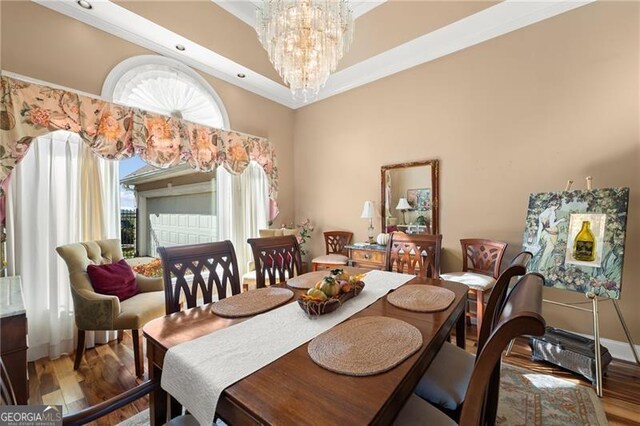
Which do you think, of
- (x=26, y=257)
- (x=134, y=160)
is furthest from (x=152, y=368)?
(x=134, y=160)

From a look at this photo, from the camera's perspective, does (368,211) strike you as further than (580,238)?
Yes

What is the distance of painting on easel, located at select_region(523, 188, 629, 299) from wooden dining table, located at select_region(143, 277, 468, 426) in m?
1.73

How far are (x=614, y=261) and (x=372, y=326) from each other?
2062mm

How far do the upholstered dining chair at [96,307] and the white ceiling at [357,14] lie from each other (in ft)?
6.77

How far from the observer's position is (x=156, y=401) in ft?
3.41

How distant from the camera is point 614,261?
1.91 meters

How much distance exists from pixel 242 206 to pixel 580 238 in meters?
3.59

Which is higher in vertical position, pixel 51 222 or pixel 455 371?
pixel 51 222

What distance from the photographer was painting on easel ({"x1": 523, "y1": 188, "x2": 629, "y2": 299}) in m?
1.92

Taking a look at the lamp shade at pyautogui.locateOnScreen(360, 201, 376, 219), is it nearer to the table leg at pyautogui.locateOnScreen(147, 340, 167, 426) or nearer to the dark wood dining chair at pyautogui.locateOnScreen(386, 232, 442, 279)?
the dark wood dining chair at pyautogui.locateOnScreen(386, 232, 442, 279)

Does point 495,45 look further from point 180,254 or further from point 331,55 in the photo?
point 180,254

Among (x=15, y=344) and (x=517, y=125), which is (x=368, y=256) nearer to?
(x=517, y=125)

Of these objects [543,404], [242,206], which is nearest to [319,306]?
[543,404]

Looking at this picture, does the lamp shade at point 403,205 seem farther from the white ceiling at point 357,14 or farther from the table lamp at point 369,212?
the white ceiling at point 357,14
